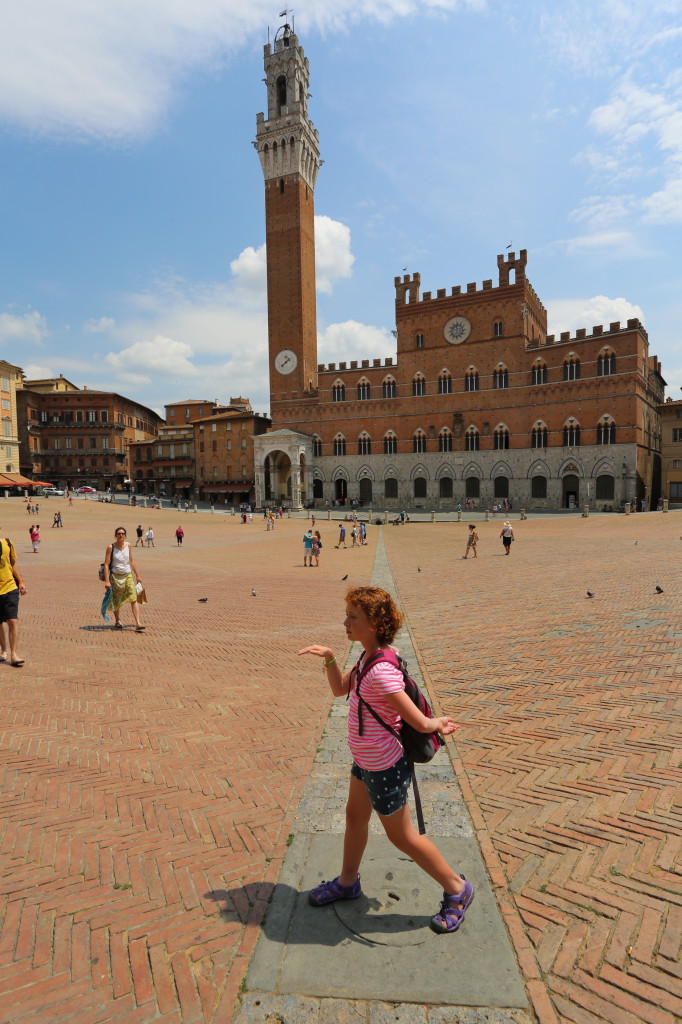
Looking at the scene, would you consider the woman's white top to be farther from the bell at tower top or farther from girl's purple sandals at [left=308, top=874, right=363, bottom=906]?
the bell at tower top

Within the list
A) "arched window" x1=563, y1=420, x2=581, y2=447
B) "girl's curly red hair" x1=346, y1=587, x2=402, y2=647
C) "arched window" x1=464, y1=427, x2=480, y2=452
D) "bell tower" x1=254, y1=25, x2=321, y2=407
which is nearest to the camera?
"girl's curly red hair" x1=346, y1=587, x2=402, y2=647

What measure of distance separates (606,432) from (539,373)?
26.4ft

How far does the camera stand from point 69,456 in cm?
7200

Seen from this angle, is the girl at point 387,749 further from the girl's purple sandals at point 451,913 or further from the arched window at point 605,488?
the arched window at point 605,488

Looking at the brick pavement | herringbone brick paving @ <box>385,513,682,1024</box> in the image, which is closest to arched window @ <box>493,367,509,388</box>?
herringbone brick paving @ <box>385,513,682,1024</box>

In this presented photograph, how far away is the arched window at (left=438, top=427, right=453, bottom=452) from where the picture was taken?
52375mm

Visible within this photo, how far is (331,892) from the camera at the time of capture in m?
3.00

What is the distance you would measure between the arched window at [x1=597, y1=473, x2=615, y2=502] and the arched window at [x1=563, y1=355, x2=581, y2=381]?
8969mm

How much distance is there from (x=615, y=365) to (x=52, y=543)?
143 feet

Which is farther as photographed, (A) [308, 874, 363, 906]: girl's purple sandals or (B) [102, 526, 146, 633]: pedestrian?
(B) [102, 526, 146, 633]: pedestrian

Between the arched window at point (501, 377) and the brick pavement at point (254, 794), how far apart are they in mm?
42636

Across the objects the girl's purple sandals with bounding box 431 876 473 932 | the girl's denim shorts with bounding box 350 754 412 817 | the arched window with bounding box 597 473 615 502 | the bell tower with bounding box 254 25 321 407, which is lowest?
the girl's purple sandals with bounding box 431 876 473 932

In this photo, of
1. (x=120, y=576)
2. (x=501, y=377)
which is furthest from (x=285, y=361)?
(x=120, y=576)

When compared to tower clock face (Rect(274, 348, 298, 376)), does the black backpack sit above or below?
below
